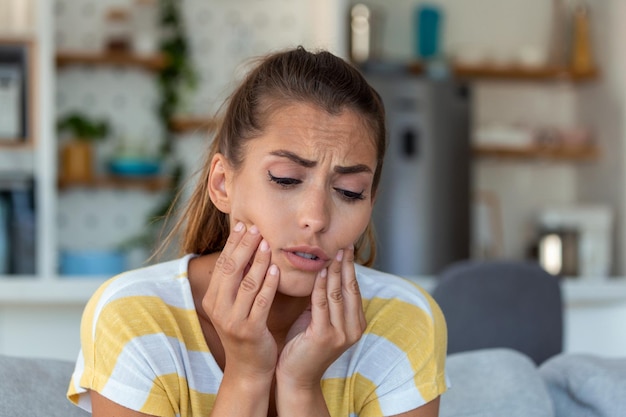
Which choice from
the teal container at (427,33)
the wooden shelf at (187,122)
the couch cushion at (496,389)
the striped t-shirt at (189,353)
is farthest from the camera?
the teal container at (427,33)

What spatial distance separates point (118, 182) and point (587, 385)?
4445 millimetres

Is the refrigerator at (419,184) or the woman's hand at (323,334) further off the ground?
the woman's hand at (323,334)

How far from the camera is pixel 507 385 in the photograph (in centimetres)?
168

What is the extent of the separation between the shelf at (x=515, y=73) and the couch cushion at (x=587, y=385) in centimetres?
456

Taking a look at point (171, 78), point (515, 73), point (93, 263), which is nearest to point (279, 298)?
point (93, 263)

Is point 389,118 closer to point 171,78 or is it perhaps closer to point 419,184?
point 419,184

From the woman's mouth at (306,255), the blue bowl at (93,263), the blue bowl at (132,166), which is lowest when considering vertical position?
the blue bowl at (93,263)

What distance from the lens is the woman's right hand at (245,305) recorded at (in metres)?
1.42

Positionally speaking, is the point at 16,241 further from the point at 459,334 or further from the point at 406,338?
the point at 406,338

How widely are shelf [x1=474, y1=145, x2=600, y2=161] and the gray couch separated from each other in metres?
4.55

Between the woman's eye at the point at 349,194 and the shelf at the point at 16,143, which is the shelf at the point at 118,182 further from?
the woman's eye at the point at 349,194

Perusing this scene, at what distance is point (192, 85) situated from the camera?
19.6 feet

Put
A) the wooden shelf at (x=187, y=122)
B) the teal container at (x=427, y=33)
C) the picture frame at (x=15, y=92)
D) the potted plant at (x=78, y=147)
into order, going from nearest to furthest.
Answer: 1. the picture frame at (x=15, y=92)
2. the potted plant at (x=78, y=147)
3. the wooden shelf at (x=187, y=122)
4. the teal container at (x=427, y=33)

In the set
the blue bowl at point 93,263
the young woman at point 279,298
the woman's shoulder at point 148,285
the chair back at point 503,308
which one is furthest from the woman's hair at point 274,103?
the blue bowl at point 93,263
